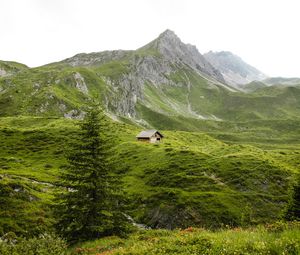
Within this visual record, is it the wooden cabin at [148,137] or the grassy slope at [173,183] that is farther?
the wooden cabin at [148,137]

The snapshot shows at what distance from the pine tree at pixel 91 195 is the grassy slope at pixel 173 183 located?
593cm

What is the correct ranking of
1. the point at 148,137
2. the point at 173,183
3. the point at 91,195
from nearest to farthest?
the point at 91,195 → the point at 173,183 → the point at 148,137

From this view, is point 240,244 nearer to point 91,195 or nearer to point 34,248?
point 34,248

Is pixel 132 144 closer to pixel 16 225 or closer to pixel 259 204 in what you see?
pixel 259 204

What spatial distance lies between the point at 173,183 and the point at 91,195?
132 ft

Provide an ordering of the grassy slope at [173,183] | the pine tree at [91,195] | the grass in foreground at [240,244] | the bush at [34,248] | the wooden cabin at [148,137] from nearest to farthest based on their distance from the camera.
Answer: the grass in foreground at [240,244]
the bush at [34,248]
the pine tree at [91,195]
the grassy slope at [173,183]
the wooden cabin at [148,137]

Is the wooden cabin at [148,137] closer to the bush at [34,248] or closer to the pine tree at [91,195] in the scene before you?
the pine tree at [91,195]

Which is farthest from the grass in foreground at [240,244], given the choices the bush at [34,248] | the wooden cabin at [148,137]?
the wooden cabin at [148,137]

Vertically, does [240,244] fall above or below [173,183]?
above

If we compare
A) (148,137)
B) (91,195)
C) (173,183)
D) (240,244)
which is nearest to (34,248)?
(240,244)

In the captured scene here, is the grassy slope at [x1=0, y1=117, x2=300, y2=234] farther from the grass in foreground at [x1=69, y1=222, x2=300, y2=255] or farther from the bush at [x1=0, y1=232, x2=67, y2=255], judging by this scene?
the grass in foreground at [x1=69, y1=222, x2=300, y2=255]

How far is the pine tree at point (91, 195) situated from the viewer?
30250mm

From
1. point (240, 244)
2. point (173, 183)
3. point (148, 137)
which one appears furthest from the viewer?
point (148, 137)

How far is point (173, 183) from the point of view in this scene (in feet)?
231
